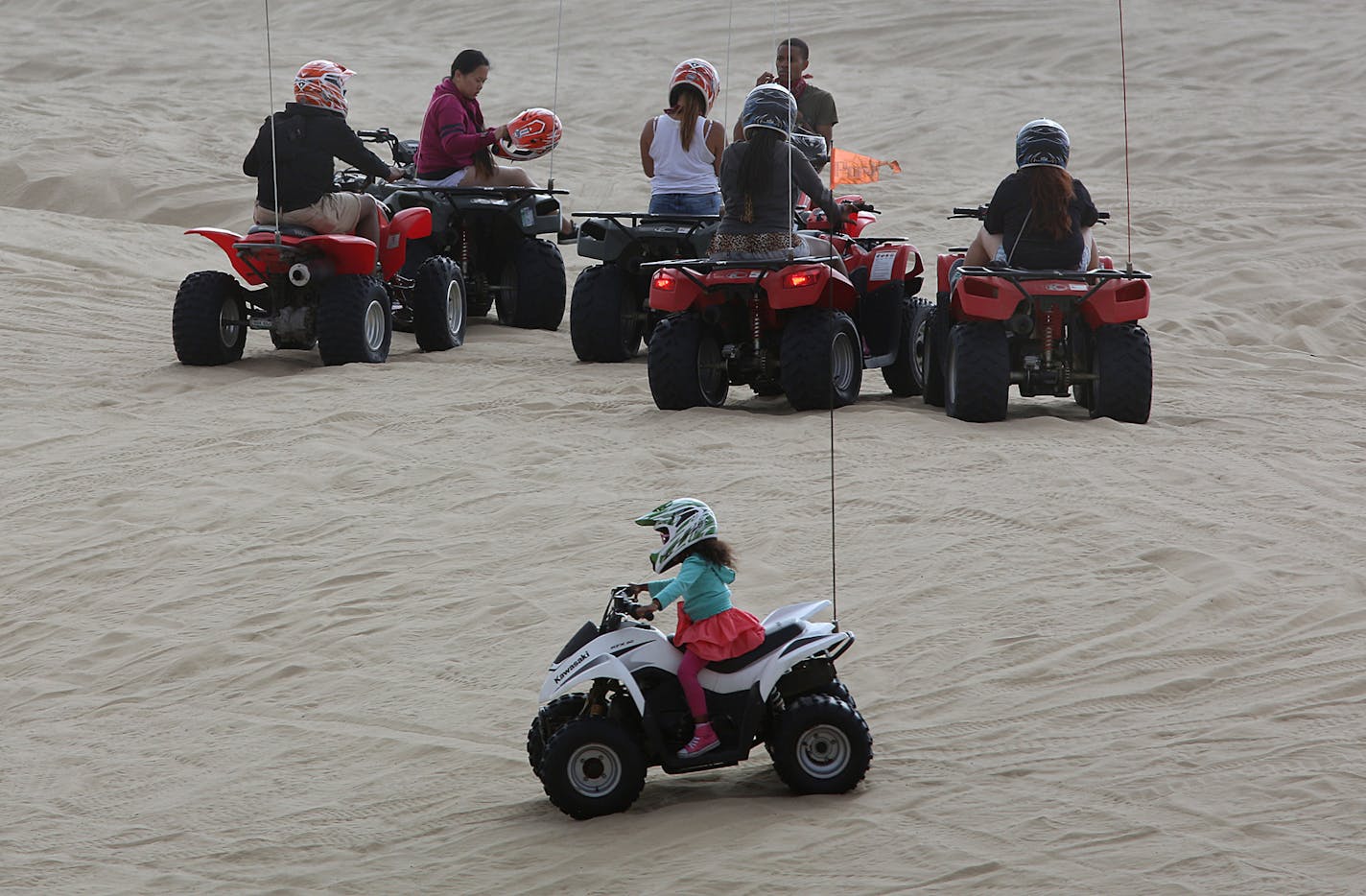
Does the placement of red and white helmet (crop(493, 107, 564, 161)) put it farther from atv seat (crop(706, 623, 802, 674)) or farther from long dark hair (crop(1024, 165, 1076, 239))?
atv seat (crop(706, 623, 802, 674))

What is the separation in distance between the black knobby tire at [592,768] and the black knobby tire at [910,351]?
5.32 m

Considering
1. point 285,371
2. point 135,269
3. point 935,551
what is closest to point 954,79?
point 135,269

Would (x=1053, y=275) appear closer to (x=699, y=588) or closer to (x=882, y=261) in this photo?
(x=882, y=261)

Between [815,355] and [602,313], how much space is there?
2.36 metres

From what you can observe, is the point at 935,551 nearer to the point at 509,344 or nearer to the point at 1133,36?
the point at 509,344

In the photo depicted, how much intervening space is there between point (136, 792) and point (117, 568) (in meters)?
2.02

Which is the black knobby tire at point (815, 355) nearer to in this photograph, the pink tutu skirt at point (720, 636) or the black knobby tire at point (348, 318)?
the black knobby tire at point (348, 318)

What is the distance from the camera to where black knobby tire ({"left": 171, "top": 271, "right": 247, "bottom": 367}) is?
34.8 ft

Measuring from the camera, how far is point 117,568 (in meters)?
7.17

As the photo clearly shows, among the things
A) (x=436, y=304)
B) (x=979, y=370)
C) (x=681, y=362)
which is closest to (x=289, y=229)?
A: (x=436, y=304)

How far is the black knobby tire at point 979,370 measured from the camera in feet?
29.0

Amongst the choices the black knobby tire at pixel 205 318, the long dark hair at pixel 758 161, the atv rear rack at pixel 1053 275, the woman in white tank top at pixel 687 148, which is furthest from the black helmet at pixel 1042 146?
the black knobby tire at pixel 205 318

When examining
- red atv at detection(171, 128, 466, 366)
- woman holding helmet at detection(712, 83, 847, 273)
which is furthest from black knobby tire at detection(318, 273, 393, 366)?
woman holding helmet at detection(712, 83, 847, 273)

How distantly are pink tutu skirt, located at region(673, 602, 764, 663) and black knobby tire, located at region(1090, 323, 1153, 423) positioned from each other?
437 cm
